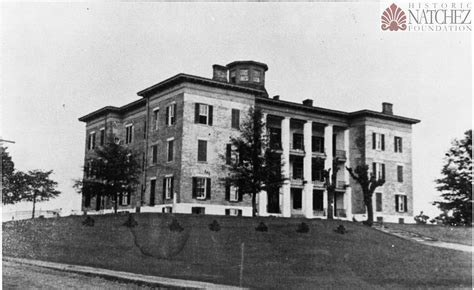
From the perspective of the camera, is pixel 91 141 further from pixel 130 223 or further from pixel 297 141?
pixel 130 223

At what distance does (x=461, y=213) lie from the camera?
49906mm

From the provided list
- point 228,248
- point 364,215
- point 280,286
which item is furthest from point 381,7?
point 364,215

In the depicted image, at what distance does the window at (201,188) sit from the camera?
1545 inches

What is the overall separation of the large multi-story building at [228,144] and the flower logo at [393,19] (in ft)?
74.8

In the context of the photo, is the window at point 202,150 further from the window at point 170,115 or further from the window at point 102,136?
the window at point 102,136

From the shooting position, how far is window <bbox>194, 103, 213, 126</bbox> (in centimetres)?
3994

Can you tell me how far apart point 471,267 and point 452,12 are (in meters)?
15.4

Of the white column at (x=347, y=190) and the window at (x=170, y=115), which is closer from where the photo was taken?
the window at (x=170, y=115)

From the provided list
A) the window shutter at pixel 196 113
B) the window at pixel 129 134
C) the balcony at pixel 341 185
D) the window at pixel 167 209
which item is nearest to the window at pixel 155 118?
the window shutter at pixel 196 113

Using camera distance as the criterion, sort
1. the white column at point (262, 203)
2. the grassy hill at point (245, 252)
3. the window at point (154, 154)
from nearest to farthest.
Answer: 1. the grassy hill at point (245, 252)
2. the window at point (154, 154)
3. the white column at point (262, 203)

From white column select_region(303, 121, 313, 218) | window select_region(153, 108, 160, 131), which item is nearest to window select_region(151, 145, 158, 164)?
window select_region(153, 108, 160, 131)

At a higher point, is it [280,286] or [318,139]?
[318,139]

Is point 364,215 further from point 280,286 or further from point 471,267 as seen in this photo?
point 280,286

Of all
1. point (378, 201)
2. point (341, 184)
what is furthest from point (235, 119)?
point (378, 201)
